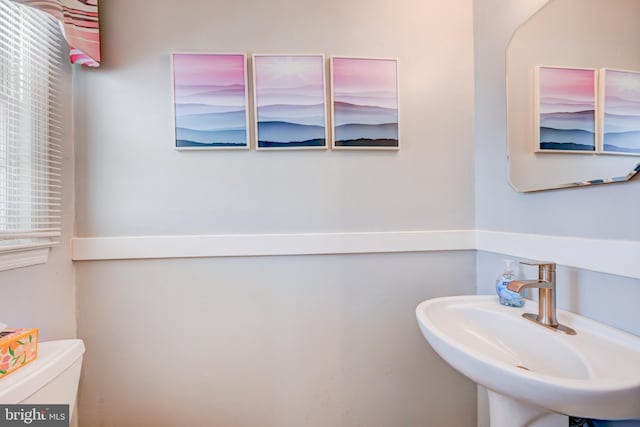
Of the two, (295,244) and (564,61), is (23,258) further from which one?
(564,61)

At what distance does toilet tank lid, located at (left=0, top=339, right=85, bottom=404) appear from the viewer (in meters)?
0.66

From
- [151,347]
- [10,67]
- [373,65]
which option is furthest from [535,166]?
[10,67]

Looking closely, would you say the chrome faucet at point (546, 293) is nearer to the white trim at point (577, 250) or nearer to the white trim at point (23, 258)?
the white trim at point (577, 250)

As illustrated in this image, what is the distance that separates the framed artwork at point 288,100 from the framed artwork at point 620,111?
34.0 inches

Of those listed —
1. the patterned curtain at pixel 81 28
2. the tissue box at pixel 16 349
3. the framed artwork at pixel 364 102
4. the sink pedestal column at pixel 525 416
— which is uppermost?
the patterned curtain at pixel 81 28

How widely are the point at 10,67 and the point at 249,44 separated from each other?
2.59 feet

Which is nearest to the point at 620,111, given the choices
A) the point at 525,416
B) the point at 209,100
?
the point at 525,416

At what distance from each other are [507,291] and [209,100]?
1341 millimetres

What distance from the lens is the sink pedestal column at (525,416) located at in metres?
0.70

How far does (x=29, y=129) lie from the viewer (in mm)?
937

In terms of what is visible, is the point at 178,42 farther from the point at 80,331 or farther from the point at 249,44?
the point at 80,331

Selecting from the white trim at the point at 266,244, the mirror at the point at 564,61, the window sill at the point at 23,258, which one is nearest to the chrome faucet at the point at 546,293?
the mirror at the point at 564,61

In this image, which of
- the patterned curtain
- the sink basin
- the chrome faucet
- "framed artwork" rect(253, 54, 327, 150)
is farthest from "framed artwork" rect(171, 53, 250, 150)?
the chrome faucet

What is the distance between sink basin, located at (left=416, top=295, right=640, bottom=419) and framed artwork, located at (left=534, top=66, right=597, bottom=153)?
514mm
